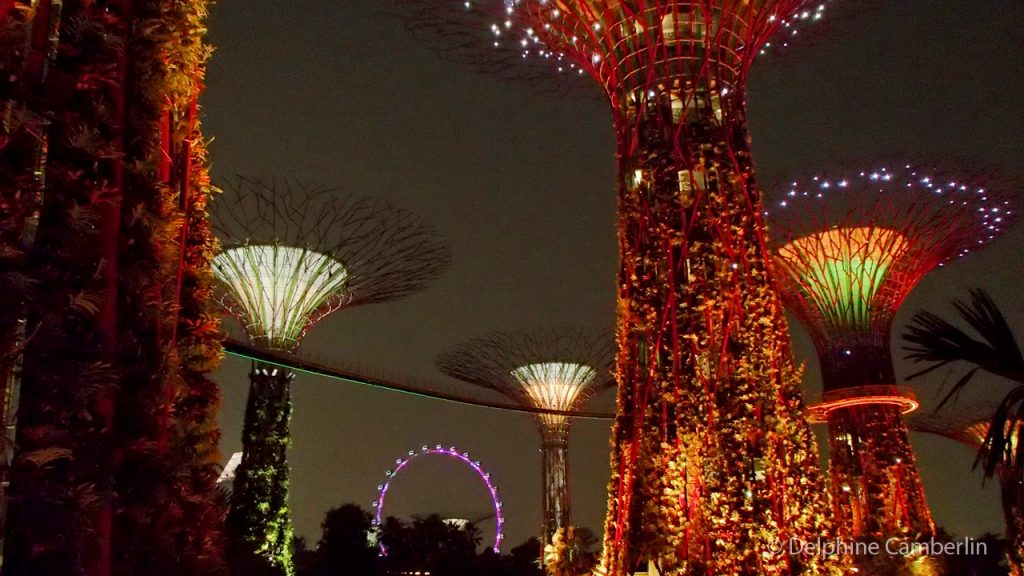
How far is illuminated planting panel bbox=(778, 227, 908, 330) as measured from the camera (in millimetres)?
20719

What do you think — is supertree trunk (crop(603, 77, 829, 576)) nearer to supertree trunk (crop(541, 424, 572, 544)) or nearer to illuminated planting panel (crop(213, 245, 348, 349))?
illuminated planting panel (crop(213, 245, 348, 349))

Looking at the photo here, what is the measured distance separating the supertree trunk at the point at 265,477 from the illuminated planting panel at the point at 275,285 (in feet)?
3.06

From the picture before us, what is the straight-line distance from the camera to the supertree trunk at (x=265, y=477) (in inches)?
677

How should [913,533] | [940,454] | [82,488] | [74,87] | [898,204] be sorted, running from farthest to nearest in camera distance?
1. [940,454]
2. [898,204]
3. [913,533]
4. [74,87]
5. [82,488]

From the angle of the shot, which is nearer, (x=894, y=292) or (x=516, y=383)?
(x=894, y=292)

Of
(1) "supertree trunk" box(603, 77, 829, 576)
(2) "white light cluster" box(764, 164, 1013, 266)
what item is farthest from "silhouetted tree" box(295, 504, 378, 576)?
(2) "white light cluster" box(764, 164, 1013, 266)

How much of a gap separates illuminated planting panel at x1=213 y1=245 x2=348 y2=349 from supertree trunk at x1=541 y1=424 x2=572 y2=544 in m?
11.6

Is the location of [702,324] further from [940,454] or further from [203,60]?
[940,454]

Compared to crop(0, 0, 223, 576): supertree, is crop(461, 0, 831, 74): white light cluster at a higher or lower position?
higher

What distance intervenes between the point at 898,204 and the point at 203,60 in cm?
1986

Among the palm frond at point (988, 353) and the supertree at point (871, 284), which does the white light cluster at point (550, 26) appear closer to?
the palm frond at point (988, 353)

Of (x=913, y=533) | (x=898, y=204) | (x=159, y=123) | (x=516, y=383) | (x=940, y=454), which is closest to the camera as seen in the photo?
(x=159, y=123)

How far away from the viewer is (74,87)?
105 inches

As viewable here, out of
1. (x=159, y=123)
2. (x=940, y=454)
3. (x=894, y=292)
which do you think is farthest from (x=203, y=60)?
(x=940, y=454)
